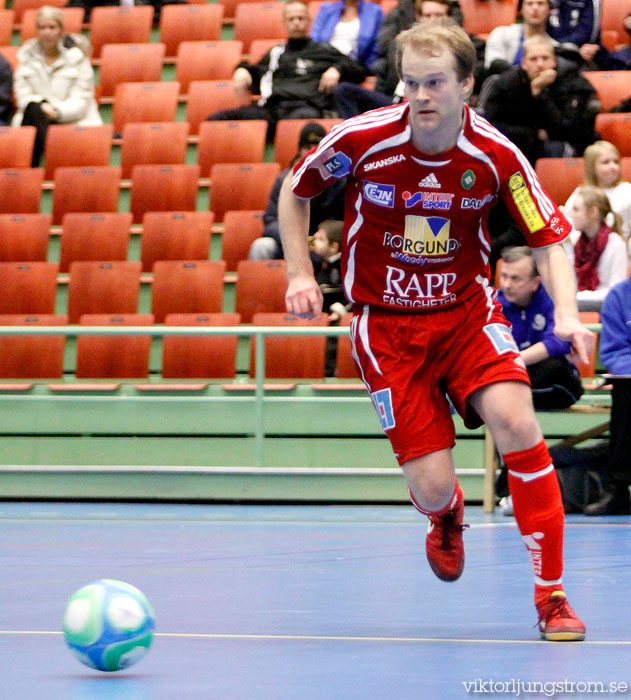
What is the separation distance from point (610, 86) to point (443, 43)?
6.57 m

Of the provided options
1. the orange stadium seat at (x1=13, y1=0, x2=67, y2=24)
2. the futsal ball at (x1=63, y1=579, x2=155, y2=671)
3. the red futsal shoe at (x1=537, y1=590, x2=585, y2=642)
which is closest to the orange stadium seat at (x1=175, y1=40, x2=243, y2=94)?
the orange stadium seat at (x1=13, y1=0, x2=67, y2=24)

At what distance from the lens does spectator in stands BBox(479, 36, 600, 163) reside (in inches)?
349

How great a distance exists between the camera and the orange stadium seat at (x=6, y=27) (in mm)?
12406

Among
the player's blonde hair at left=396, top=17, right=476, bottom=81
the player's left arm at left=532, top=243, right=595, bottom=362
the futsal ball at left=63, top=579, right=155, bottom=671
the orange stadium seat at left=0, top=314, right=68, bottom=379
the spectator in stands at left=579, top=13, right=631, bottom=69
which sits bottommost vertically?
the orange stadium seat at left=0, top=314, right=68, bottom=379

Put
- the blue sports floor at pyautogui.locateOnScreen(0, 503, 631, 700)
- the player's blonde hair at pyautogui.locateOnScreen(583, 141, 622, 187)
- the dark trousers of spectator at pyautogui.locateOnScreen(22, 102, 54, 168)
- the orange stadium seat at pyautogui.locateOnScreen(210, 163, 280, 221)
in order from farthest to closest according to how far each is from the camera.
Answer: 1. the dark trousers of spectator at pyautogui.locateOnScreen(22, 102, 54, 168)
2. the orange stadium seat at pyautogui.locateOnScreen(210, 163, 280, 221)
3. the player's blonde hair at pyautogui.locateOnScreen(583, 141, 622, 187)
4. the blue sports floor at pyautogui.locateOnScreen(0, 503, 631, 700)

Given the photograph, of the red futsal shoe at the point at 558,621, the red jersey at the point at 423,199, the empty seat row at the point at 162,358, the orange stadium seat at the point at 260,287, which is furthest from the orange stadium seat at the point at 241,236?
the red futsal shoe at the point at 558,621

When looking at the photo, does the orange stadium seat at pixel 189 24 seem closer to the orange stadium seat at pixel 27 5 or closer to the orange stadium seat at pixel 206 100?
the orange stadium seat at pixel 206 100

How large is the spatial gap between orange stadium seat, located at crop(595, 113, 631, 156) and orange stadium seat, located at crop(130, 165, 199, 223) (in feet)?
10.1

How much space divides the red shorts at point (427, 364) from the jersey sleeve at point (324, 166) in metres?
0.45

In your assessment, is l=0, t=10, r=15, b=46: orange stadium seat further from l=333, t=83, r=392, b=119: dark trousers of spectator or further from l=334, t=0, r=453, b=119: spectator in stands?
l=333, t=83, r=392, b=119: dark trousers of spectator

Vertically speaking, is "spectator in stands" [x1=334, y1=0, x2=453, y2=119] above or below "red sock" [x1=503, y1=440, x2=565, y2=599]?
above

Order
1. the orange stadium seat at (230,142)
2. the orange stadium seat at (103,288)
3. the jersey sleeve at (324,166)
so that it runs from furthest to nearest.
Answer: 1. the orange stadium seat at (230,142)
2. the orange stadium seat at (103,288)
3. the jersey sleeve at (324,166)

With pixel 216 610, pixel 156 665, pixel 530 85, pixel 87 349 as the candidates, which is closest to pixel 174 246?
pixel 87 349

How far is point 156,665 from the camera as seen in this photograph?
3.24 meters
